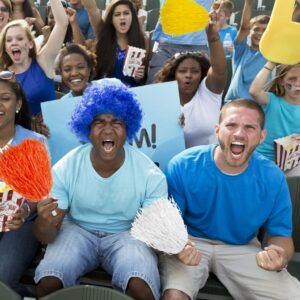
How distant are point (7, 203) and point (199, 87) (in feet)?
5.51

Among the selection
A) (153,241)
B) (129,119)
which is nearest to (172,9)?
(129,119)

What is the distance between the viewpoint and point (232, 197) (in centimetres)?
235

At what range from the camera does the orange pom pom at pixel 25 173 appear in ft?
6.42

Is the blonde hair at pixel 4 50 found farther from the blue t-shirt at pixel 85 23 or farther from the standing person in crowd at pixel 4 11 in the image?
the blue t-shirt at pixel 85 23

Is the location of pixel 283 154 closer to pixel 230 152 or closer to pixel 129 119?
pixel 230 152

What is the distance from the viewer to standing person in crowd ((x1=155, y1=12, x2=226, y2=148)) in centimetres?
305

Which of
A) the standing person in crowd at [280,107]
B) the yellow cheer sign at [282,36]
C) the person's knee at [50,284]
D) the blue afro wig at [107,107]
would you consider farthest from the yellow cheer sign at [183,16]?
the person's knee at [50,284]

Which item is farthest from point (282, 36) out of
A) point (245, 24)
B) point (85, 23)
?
point (85, 23)

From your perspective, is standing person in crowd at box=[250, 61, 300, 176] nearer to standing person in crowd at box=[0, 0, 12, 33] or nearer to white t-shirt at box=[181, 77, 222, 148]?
white t-shirt at box=[181, 77, 222, 148]

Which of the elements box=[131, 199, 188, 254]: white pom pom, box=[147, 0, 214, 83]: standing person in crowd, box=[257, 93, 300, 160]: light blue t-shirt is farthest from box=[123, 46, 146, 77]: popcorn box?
box=[131, 199, 188, 254]: white pom pom

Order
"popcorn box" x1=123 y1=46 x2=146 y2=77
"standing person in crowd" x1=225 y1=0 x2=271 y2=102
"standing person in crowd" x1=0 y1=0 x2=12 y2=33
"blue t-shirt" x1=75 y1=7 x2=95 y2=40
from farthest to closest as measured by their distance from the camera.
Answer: "blue t-shirt" x1=75 y1=7 x2=95 y2=40 → "standing person in crowd" x1=0 y1=0 x2=12 y2=33 → "standing person in crowd" x1=225 y1=0 x2=271 y2=102 → "popcorn box" x1=123 y1=46 x2=146 y2=77

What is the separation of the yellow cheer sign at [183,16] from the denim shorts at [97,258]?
1.33 metres

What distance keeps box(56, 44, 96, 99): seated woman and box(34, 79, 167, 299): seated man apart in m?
0.86

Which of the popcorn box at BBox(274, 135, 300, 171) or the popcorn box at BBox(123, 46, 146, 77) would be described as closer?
the popcorn box at BBox(274, 135, 300, 171)
